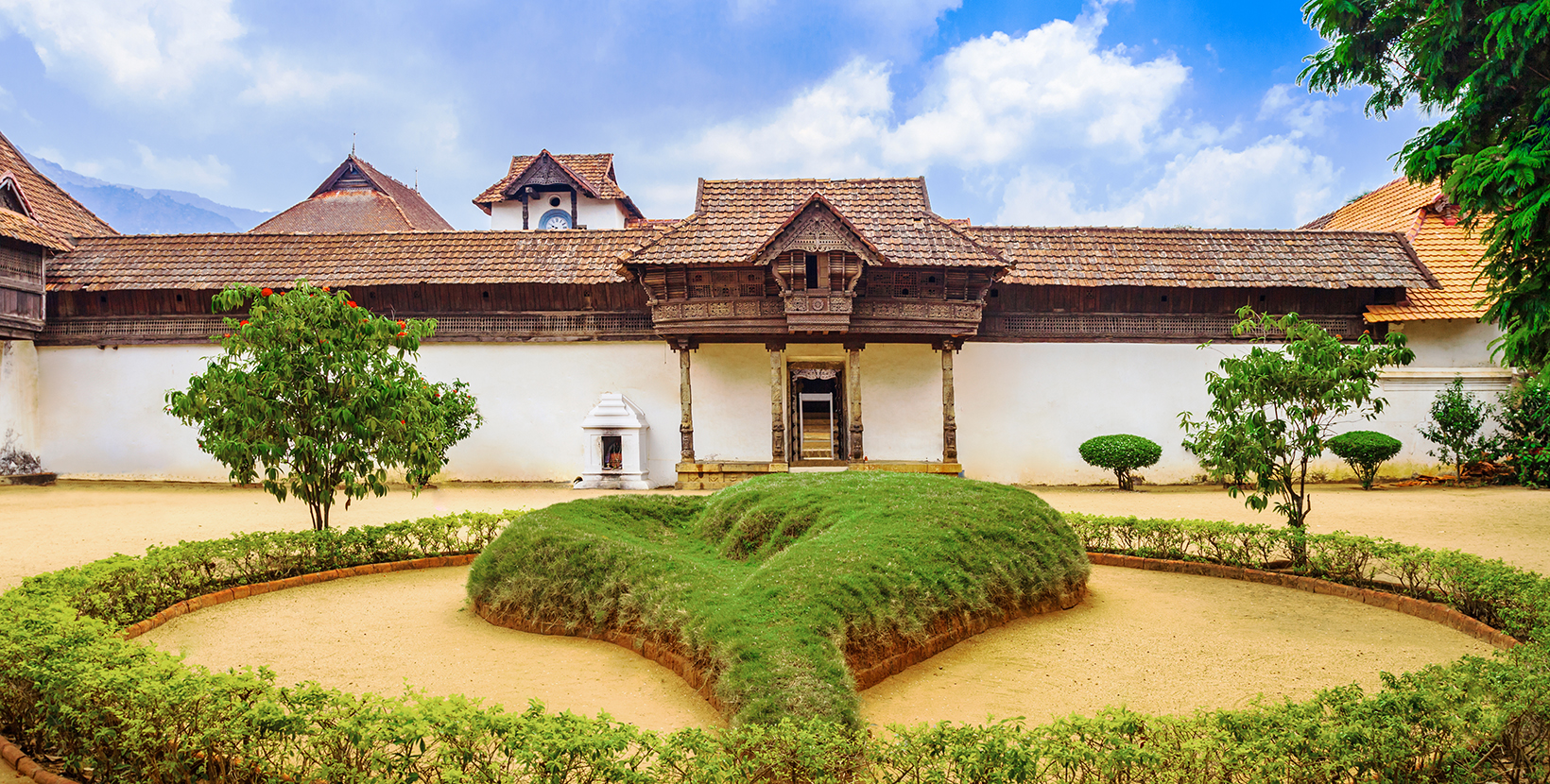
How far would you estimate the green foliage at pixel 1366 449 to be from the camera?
14477 mm

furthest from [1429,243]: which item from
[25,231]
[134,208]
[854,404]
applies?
[134,208]

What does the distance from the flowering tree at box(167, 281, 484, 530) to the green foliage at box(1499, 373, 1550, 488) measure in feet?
52.3

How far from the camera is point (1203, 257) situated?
16.0m

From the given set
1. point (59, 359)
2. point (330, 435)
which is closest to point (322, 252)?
point (59, 359)

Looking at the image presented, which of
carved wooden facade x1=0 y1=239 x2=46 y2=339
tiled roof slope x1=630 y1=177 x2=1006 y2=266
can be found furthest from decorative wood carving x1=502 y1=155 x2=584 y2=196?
carved wooden facade x1=0 y1=239 x2=46 y2=339

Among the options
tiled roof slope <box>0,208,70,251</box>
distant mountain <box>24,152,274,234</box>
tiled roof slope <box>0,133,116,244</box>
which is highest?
distant mountain <box>24,152,274,234</box>

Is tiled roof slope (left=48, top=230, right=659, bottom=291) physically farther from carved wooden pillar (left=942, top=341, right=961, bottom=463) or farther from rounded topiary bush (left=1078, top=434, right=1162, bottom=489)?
rounded topiary bush (left=1078, top=434, right=1162, bottom=489)

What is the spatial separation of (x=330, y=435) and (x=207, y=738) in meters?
5.28

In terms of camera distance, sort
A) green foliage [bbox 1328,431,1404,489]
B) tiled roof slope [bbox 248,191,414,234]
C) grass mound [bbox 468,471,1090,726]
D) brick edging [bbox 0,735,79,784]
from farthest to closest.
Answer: tiled roof slope [bbox 248,191,414,234], green foliage [bbox 1328,431,1404,489], grass mound [bbox 468,471,1090,726], brick edging [bbox 0,735,79,784]

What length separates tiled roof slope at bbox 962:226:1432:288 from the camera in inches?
608

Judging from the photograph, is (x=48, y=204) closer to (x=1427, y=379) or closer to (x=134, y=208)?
(x=1427, y=379)

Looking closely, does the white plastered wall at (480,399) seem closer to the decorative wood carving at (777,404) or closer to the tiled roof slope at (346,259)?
the tiled roof slope at (346,259)

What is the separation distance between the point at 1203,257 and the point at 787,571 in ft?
46.0

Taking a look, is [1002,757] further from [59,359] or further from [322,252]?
[59,359]
